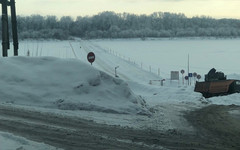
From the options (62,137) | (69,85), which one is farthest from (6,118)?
(69,85)

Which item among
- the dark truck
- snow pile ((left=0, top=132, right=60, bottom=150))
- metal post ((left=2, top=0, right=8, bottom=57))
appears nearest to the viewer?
snow pile ((left=0, top=132, right=60, bottom=150))

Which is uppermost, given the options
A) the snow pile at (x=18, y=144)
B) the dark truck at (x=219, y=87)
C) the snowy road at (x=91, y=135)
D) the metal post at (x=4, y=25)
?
the metal post at (x=4, y=25)

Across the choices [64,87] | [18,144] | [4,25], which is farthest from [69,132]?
[4,25]

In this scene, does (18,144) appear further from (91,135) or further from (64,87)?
(64,87)

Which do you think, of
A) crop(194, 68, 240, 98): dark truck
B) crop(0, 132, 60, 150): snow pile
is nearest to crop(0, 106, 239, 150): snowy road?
crop(0, 132, 60, 150): snow pile

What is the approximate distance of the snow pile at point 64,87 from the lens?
1304 centimetres

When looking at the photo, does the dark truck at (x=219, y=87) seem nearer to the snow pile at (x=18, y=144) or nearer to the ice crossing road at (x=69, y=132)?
the ice crossing road at (x=69, y=132)

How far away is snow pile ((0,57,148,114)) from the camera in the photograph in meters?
13.0

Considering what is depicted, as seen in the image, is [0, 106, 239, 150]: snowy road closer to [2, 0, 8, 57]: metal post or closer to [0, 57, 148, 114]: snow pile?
[0, 57, 148, 114]: snow pile

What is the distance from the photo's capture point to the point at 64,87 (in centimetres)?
1383

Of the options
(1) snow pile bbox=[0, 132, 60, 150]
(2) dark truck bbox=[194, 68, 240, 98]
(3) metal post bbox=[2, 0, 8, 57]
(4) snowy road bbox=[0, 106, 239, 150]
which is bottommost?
(2) dark truck bbox=[194, 68, 240, 98]

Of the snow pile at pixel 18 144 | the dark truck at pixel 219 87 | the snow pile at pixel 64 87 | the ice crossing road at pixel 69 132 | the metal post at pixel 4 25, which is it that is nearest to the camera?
the snow pile at pixel 18 144

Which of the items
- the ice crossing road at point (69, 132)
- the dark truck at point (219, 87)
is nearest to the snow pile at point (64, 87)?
the ice crossing road at point (69, 132)

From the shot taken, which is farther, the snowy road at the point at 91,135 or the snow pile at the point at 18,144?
the snowy road at the point at 91,135
